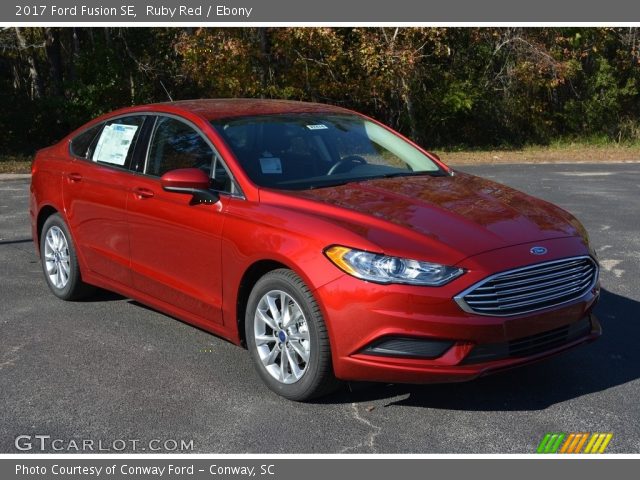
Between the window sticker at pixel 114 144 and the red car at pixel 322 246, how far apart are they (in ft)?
0.05

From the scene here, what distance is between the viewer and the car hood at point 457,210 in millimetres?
4484

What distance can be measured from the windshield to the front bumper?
1128 millimetres

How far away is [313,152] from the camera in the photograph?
5.56 metres

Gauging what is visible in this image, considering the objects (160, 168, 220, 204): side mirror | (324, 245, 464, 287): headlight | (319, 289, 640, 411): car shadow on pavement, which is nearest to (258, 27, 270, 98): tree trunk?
(160, 168, 220, 204): side mirror

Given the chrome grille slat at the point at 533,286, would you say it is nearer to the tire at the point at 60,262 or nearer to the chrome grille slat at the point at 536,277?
the chrome grille slat at the point at 536,277

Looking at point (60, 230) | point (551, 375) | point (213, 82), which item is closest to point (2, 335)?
point (60, 230)

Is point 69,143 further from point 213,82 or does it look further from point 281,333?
point 213,82

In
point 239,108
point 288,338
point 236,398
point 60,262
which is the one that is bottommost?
point 236,398

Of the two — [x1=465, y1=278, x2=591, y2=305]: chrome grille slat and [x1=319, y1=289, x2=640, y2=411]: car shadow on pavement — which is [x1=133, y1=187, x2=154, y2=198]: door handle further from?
[x1=465, y1=278, x2=591, y2=305]: chrome grille slat

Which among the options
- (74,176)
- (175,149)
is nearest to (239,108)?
(175,149)

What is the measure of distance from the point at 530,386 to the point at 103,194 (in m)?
3.28

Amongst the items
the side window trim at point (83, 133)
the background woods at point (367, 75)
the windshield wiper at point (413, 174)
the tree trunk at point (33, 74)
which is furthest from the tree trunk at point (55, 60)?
Result: the windshield wiper at point (413, 174)

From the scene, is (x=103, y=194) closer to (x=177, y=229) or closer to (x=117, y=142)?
(x=117, y=142)

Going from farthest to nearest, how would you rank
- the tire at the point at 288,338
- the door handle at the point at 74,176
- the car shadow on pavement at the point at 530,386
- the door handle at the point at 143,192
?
the door handle at the point at 74,176, the door handle at the point at 143,192, the car shadow on pavement at the point at 530,386, the tire at the point at 288,338
